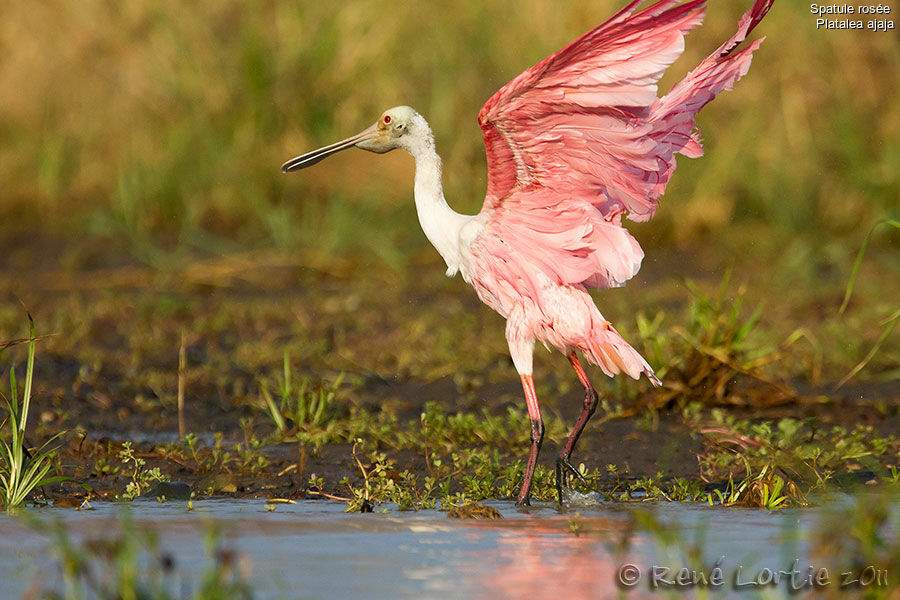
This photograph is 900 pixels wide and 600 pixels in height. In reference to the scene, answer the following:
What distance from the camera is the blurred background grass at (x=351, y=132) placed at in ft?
32.6

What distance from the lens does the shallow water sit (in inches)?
145

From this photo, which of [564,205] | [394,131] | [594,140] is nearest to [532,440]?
[564,205]

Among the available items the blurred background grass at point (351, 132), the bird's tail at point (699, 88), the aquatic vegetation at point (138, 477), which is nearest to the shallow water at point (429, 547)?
the aquatic vegetation at point (138, 477)

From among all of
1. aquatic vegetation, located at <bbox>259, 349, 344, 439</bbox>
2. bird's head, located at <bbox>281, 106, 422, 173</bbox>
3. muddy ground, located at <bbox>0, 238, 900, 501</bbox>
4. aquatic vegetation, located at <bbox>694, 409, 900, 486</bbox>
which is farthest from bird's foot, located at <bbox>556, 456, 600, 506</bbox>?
bird's head, located at <bbox>281, 106, 422, 173</bbox>

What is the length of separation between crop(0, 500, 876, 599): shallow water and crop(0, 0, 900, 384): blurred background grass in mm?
4891

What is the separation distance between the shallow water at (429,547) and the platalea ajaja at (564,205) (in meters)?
0.49

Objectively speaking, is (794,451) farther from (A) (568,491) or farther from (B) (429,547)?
(B) (429,547)

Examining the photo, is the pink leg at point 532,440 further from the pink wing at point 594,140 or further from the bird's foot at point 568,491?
the pink wing at point 594,140

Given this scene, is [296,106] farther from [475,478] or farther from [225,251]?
[475,478]

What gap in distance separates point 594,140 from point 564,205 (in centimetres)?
30

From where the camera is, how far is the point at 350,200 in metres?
10.3

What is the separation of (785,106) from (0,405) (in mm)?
6701

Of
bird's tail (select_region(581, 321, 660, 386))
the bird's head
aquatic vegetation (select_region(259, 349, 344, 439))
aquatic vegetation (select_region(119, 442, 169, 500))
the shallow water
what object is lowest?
the shallow water

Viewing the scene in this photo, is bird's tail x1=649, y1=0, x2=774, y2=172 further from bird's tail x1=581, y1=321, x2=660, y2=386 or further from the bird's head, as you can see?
the bird's head
